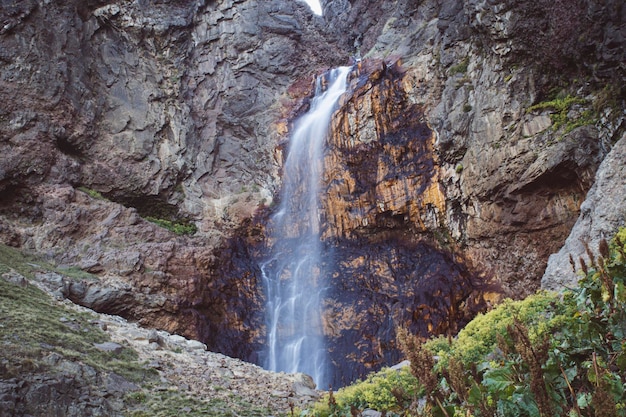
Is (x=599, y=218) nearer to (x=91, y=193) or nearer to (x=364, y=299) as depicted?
(x=364, y=299)

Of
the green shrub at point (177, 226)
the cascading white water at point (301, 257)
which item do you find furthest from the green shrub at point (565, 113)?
the green shrub at point (177, 226)

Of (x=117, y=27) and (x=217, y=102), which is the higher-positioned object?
(x=117, y=27)

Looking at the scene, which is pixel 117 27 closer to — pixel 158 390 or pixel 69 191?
pixel 69 191

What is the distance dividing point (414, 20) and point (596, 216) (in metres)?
16.8

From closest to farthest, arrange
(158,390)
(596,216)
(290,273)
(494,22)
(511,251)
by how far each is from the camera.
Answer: (158,390)
(596,216)
(511,251)
(494,22)
(290,273)

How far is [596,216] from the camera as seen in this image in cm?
834

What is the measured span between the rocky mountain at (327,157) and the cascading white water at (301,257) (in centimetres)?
52

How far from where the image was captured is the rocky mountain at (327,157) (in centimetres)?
1270

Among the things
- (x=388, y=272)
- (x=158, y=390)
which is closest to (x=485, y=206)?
(x=388, y=272)

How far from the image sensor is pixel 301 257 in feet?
56.9

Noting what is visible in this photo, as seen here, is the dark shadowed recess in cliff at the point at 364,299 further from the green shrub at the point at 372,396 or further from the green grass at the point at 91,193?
the green shrub at the point at 372,396

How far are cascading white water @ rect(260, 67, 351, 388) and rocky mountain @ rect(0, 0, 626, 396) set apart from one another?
517 millimetres

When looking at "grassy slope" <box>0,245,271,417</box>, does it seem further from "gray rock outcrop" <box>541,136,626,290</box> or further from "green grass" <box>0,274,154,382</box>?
"gray rock outcrop" <box>541,136,626,290</box>

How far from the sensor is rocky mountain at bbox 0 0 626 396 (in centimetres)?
1270
